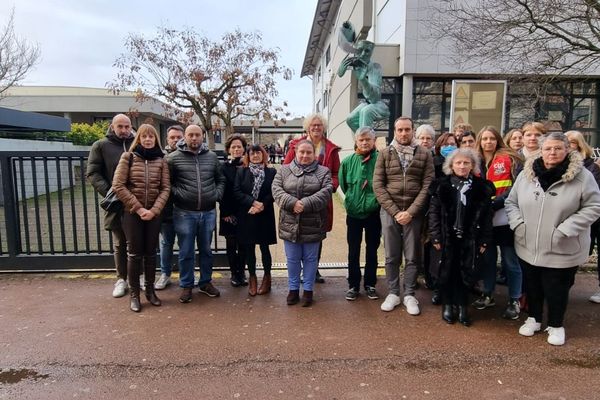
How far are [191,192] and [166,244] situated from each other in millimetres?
907

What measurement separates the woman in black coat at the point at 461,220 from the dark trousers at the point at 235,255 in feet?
7.13

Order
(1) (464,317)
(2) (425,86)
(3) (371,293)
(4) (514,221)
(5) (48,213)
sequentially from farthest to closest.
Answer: (2) (425,86)
(5) (48,213)
(3) (371,293)
(1) (464,317)
(4) (514,221)

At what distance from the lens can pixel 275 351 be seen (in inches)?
140

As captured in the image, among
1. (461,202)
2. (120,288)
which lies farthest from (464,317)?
(120,288)

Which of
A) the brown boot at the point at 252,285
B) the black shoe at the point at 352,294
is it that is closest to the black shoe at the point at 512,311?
the black shoe at the point at 352,294

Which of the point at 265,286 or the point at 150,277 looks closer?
the point at 150,277

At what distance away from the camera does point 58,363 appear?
11.1ft

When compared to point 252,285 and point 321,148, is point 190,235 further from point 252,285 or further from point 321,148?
point 321,148

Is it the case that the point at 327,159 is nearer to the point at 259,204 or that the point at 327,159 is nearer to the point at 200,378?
Result: the point at 259,204

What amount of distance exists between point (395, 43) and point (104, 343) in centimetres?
1284

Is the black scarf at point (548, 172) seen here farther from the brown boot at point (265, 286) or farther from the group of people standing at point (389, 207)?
the brown boot at point (265, 286)

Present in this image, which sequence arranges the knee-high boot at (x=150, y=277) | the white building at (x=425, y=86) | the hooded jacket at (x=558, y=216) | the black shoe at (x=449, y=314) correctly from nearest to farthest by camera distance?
the hooded jacket at (x=558, y=216), the black shoe at (x=449, y=314), the knee-high boot at (x=150, y=277), the white building at (x=425, y=86)

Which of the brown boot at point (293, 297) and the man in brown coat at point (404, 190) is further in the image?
the brown boot at point (293, 297)

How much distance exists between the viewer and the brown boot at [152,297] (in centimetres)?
454
